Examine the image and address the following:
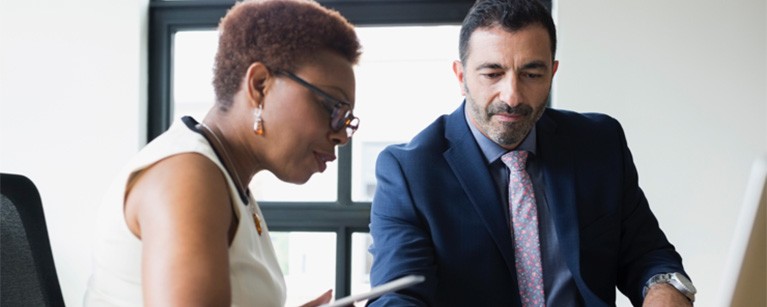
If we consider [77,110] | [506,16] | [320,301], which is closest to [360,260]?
[77,110]

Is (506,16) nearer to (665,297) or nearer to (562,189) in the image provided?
(562,189)

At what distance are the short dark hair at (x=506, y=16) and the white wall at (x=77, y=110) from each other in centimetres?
136

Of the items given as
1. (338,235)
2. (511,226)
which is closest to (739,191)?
(511,226)

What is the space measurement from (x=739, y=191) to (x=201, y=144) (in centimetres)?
206

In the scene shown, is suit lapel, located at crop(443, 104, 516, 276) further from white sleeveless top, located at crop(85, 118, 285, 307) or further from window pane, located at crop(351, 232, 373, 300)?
window pane, located at crop(351, 232, 373, 300)

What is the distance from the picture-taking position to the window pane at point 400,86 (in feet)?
9.83

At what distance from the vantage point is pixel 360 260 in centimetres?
303

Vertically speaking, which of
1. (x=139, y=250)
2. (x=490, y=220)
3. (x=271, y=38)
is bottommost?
(x=490, y=220)

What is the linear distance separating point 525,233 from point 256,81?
89cm

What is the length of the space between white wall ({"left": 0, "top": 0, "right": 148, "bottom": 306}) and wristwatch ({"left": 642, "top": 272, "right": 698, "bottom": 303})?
1.78 meters

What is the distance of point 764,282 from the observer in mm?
870

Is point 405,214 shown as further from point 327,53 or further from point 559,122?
point 327,53

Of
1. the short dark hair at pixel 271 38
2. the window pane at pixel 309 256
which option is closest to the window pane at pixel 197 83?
the window pane at pixel 309 256

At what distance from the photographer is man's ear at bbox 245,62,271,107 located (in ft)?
4.07
